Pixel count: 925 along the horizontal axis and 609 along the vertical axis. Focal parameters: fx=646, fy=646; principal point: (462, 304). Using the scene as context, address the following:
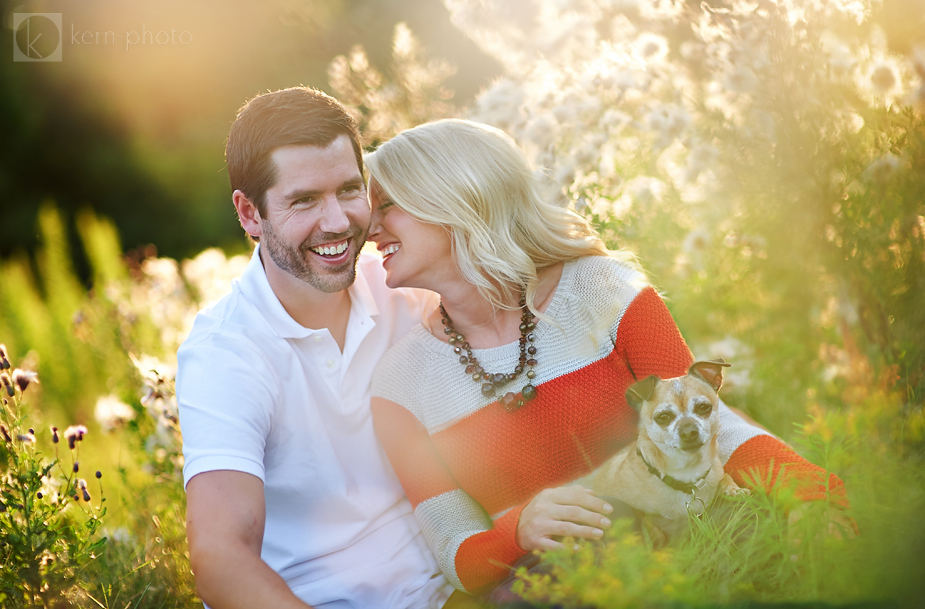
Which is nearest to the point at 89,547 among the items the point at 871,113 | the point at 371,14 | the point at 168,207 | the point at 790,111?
the point at 790,111

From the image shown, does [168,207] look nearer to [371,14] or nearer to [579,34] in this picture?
[371,14]

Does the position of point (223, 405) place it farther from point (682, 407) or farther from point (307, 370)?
point (682, 407)

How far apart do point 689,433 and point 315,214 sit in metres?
1.63

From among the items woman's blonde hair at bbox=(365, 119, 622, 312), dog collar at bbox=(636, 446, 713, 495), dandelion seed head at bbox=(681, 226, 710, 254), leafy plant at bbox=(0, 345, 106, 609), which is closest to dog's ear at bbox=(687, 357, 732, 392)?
dog collar at bbox=(636, 446, 713, 495)

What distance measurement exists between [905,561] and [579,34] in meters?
3.18

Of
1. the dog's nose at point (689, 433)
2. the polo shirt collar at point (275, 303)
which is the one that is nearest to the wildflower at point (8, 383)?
the polo shirt collar at point (275, 303)

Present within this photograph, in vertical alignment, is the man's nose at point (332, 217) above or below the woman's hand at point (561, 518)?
above

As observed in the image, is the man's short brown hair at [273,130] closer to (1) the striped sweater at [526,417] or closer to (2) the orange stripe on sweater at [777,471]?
(1) the striped sweater at [526,417]

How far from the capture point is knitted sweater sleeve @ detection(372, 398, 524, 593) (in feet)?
7.53

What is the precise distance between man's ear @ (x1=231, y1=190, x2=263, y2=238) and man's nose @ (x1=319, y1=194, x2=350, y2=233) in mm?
305

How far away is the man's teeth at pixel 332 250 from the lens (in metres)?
2.66

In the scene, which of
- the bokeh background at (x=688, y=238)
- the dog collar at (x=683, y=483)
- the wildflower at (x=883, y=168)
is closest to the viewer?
the bokeh background at (x=688, y=238)

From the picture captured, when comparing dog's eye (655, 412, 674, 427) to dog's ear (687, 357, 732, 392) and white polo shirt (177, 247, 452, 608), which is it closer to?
dog's ear (687, 357, 732, 392)

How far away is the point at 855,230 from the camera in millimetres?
2584
